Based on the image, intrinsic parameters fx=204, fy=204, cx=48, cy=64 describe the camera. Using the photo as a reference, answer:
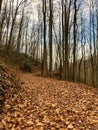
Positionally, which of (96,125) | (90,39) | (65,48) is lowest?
(96,125)

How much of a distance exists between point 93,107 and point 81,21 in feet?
79.1

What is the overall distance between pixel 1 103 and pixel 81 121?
2753 millimetres

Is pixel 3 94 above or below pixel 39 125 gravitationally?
above

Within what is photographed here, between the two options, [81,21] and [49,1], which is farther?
[81,21]

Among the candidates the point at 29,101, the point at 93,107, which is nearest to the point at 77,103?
the point at 93,107

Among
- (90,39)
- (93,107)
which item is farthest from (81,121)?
(90,39)

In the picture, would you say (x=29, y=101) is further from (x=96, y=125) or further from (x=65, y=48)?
(x=65, y=48)

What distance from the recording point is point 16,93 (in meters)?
8.63

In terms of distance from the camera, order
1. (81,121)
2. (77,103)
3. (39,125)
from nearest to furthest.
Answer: (39,125) → (81,121) → (77,103)

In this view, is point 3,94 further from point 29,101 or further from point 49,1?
point 49,1

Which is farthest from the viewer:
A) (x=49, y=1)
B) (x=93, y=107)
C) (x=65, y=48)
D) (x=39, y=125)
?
(x=49, y=1)

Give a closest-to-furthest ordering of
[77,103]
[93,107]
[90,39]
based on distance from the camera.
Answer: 1. [93,107]
2. [77,103]
3. [90,39]

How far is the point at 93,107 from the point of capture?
7.58 metres

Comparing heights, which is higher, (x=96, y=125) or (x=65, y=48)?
(x=65, y=48)
